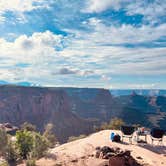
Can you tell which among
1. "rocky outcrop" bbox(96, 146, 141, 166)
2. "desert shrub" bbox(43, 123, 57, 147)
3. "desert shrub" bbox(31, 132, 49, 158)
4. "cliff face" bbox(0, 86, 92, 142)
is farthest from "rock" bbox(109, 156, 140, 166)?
"cliff face" bbox(0, 86, 92, 142)

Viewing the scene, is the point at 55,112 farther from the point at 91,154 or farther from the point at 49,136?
the point at 91,154

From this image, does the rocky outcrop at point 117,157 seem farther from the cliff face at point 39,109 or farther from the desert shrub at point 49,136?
the cliff face at point 39,109

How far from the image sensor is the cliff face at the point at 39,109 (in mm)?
79481

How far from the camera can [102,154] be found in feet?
49.4

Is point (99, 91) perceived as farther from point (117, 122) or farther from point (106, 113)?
point (117, 122)

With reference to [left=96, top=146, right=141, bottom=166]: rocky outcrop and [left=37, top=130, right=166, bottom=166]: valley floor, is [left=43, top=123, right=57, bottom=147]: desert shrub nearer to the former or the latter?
[left=37, top=130, right=166, bottom=166]: valley floor

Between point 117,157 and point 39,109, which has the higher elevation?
point 117,157


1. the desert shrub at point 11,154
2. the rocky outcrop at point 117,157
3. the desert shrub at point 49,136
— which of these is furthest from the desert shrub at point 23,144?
the rocky outcrop at point 117,157

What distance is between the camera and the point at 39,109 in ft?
300

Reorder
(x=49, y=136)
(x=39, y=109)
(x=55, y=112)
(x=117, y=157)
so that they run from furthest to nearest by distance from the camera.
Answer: (x=39, y=109), (x=55, y=112), (x=49, y=136), (x=117, y=157)

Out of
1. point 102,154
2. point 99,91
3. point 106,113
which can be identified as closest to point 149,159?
point 102,154

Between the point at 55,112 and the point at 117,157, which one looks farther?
the point at 55,112

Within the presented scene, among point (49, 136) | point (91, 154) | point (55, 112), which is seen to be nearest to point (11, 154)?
point (91, 154)

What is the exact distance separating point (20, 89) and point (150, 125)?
4381 cm
